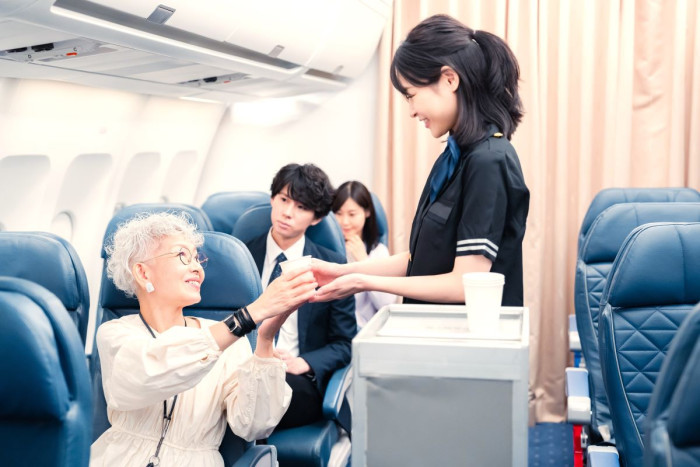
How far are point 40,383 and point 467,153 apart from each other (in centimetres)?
125

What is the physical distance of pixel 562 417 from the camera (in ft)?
16.4

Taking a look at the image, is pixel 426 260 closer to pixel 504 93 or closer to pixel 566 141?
pixel 504 93

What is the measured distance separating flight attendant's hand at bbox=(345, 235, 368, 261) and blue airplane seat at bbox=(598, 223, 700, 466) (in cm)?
189

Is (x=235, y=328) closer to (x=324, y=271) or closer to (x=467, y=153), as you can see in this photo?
(x=324, y=271)

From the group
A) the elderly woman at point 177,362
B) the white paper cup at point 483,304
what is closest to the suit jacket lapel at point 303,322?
the elderly woman at point 177,362

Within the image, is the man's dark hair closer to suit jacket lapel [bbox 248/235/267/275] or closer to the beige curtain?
suit jacket lapel [bbox 248/235/267/275]

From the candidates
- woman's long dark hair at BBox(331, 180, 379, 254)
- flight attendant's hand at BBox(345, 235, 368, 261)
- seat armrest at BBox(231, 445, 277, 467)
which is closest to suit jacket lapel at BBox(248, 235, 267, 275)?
flight attendant's hand at BBox(345, 235, 368, 261)

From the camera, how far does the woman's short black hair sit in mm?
2139

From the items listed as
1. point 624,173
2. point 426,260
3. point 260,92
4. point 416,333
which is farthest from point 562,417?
point 416,333

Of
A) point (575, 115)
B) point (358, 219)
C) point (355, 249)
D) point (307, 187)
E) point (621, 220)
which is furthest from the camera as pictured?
point (575, 115)

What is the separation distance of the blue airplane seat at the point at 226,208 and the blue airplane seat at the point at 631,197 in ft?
5.41

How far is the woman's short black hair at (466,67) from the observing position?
7.02 feet

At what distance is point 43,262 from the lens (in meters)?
2.51

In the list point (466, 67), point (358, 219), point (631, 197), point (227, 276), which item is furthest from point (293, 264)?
point (631, 197)
